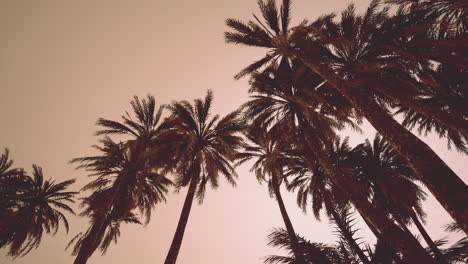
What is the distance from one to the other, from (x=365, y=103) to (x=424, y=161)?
2564 mm

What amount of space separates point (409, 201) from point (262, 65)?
10.3 m

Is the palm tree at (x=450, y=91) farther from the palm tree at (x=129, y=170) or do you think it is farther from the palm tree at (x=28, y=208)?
the palm tree at (x=28, y=208)

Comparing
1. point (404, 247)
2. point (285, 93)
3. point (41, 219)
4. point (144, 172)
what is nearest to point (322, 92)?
point (285, 93)

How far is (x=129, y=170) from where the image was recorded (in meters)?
14.7

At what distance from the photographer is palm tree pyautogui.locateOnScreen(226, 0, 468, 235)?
5.02 m

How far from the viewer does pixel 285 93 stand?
527 inches

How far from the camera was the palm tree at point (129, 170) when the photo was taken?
1498cm

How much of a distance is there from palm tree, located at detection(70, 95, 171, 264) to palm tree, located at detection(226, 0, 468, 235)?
663 centimetres

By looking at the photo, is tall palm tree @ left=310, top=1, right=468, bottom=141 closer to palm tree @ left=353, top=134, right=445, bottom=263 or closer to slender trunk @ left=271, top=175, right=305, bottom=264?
palm tree @ left=353, top=134, right=445, bottom=263

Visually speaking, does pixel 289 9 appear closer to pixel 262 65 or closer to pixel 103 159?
pixel 262 65

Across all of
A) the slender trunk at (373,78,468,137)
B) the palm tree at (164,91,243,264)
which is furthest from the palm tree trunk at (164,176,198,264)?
the slender trunk at (373,78,468,137)

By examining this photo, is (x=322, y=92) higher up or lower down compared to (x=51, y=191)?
lower down

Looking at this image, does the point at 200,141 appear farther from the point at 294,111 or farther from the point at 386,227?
the point at 386,227

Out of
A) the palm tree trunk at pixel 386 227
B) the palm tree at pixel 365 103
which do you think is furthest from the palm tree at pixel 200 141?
the palm tree trunk at pixel 386 227
